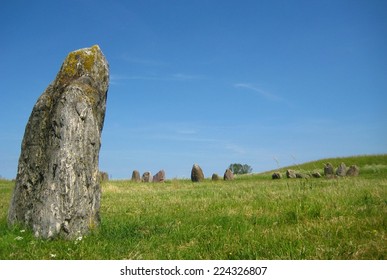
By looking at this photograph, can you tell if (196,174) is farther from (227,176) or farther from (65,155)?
(65,155)

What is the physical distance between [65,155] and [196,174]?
111 ft

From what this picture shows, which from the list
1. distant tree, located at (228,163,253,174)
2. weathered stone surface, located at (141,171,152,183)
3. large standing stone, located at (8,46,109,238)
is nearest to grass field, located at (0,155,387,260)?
large standing stone, located at (8,46,109,238)

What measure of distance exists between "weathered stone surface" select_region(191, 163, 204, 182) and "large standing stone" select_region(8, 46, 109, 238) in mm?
31387

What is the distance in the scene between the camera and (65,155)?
9.66 m

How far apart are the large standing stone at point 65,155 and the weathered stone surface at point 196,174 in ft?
103

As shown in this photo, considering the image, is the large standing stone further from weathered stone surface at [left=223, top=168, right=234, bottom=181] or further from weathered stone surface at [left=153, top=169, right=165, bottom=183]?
weathered stone surface at [left=223, top=168, right=234, bottom=181]

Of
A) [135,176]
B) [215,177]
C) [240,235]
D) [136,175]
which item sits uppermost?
[136,175]

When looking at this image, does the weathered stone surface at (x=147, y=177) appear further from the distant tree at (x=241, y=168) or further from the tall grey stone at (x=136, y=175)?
the distant tree at (x=241, y=168)

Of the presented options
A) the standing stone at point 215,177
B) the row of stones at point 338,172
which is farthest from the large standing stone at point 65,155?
the standing stone at point 215,177

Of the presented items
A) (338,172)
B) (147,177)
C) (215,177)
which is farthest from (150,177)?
(338,172)

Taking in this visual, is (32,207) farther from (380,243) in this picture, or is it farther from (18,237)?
(380,243)

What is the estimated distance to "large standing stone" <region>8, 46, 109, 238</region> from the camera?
9531 millimetres

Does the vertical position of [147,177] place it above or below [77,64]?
below

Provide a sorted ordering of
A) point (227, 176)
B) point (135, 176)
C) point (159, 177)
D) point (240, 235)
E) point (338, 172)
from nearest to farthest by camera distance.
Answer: point (240, 235) → point (338, 172) → point (227, 176) → point (159, 177) → point (135, 176)
